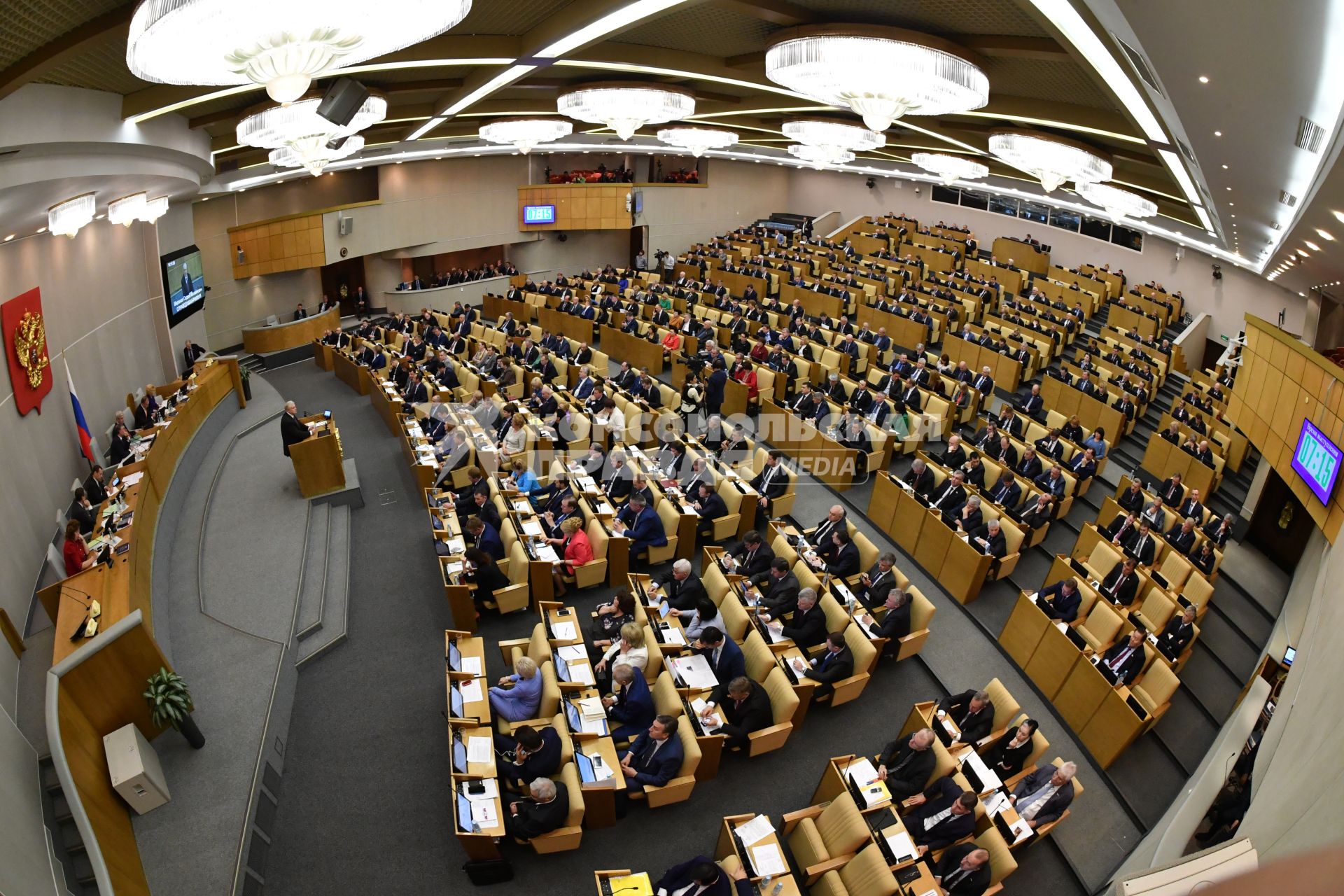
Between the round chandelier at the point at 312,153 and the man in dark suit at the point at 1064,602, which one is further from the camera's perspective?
the man in dark suit at the point at 1064,602

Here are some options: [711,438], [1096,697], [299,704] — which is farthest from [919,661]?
[299,704]

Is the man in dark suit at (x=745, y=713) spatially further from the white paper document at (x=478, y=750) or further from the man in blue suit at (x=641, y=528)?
the man in blue suit at (x=641, y=528)

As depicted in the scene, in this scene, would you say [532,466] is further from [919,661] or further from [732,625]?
[919,661]

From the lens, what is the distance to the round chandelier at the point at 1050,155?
7.85 metres

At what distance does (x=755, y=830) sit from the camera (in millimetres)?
5180

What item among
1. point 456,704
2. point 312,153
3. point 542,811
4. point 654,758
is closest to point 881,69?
point 654,758

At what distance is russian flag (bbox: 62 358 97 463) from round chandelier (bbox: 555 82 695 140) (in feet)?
23.1

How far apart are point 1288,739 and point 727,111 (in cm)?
980

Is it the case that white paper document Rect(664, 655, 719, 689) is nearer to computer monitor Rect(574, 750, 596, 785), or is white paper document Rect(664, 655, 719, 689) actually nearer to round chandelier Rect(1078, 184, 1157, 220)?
computer monitor Rect(574, 750, 596, 785)

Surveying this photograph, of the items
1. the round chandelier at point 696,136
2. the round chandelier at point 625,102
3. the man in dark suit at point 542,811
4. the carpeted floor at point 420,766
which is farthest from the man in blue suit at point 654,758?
the round chandelier at point 696,136

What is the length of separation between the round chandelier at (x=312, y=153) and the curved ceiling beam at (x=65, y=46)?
126 inches

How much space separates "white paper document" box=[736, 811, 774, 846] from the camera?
5.12m

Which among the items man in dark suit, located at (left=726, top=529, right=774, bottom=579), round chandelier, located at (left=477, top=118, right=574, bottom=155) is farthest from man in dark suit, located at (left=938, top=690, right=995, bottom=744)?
round chandelier, located at (left=477, top=118, right=574, bottom=155)

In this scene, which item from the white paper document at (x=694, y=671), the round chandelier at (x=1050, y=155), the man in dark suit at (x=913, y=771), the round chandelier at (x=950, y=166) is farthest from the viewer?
the round chandelier at (x=950, y=166)
